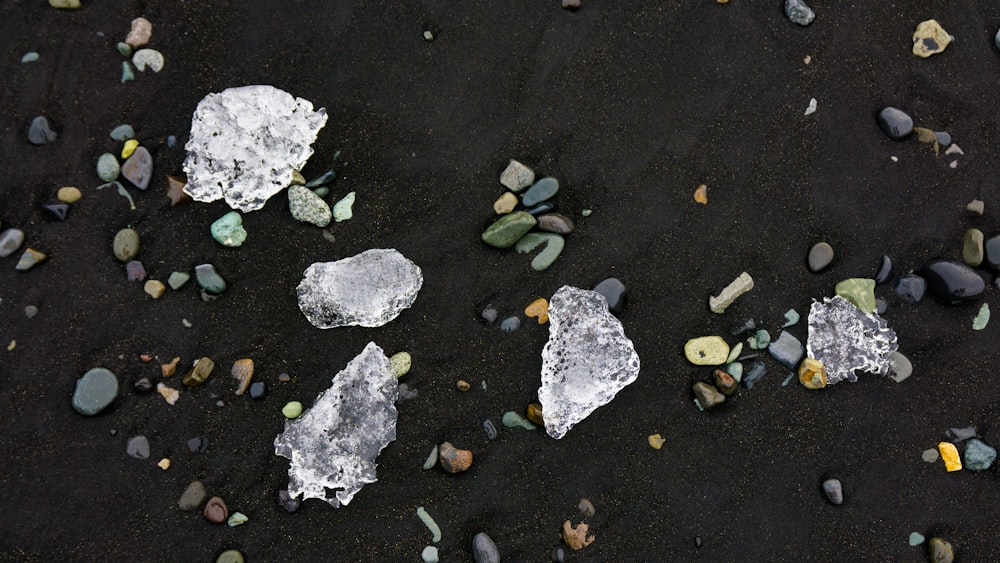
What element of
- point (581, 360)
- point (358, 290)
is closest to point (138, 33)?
point (358, 290)

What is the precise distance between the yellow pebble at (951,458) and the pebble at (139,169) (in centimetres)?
396

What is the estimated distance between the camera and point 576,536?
2.81m

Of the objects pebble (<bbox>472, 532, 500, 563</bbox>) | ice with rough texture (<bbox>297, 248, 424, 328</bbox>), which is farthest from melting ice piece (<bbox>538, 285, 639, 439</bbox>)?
ice with rough texture (<bbox>297, 248, 424, 328</bbox>)

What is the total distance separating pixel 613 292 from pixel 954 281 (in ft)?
5.32

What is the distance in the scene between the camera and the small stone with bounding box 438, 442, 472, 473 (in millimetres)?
2783

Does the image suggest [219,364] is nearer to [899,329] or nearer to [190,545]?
[190,545]

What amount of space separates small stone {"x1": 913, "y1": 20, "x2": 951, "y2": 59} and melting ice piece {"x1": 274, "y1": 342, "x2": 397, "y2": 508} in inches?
118

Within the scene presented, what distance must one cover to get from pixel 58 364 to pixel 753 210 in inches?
128

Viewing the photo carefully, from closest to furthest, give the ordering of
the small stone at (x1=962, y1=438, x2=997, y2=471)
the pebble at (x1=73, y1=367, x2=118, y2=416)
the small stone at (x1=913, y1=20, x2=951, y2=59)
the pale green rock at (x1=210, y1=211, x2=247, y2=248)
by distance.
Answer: the pebble at (x1=73, y1=367, x2=118, y2=416) < the pale green rock at (x1=210, y1=211, x2=247, y2=248) < the small stone at (x1=962, y1=438, x2=997, y2=471) < the small stone at (x1=913, y1=20, x2=951, y2=59)

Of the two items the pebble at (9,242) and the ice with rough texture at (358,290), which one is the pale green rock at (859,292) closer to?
the ice with rough texture at (358,290)

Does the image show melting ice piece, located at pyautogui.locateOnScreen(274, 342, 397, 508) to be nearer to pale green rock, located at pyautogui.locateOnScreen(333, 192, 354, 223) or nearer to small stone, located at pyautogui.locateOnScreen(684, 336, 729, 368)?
pale green rock, located at pyautogui.locateOnScreen(333, 192, 354, 223)

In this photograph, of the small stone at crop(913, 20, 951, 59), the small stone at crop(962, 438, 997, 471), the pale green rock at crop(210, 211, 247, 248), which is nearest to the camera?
the pale green rock at crop(210, 211, 247, 248)

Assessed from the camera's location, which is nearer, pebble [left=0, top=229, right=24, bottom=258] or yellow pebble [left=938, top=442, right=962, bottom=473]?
pebble [left=0, top=229, right=24, bottom=258]

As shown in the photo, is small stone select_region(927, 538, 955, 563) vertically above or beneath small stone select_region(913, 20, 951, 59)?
beneath
